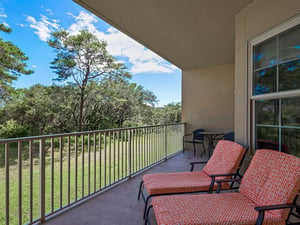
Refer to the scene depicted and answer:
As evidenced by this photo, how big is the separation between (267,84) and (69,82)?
396 inches

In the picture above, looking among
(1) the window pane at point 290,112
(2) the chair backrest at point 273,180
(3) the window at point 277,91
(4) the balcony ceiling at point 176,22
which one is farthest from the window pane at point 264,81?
(4) the balcony ceiling at point 176,22

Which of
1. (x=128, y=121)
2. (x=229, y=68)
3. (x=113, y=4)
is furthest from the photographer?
(x=128, y=121)

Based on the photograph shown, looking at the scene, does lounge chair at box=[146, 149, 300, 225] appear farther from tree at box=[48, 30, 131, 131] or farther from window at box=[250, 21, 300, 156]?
tree at box=[48, 30, 131, 131]

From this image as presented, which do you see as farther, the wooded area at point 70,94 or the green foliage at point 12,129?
the wooded area at point 70,94

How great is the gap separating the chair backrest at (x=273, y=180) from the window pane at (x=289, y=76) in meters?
0.83

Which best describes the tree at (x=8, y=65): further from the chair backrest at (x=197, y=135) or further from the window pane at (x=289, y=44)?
the window pane at (x=289, y=44)

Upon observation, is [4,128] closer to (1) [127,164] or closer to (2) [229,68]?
(1) [127,164]

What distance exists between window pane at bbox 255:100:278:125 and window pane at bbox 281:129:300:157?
0.61ft

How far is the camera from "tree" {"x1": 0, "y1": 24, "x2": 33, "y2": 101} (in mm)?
8875

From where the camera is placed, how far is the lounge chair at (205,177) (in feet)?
6.84

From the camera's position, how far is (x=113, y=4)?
276 cm

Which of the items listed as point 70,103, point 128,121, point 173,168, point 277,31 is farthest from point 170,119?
point 277,31

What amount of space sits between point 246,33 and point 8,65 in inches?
433

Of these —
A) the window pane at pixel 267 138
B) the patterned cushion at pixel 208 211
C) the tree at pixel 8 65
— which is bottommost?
the patterned cushion at pixel 208 211
